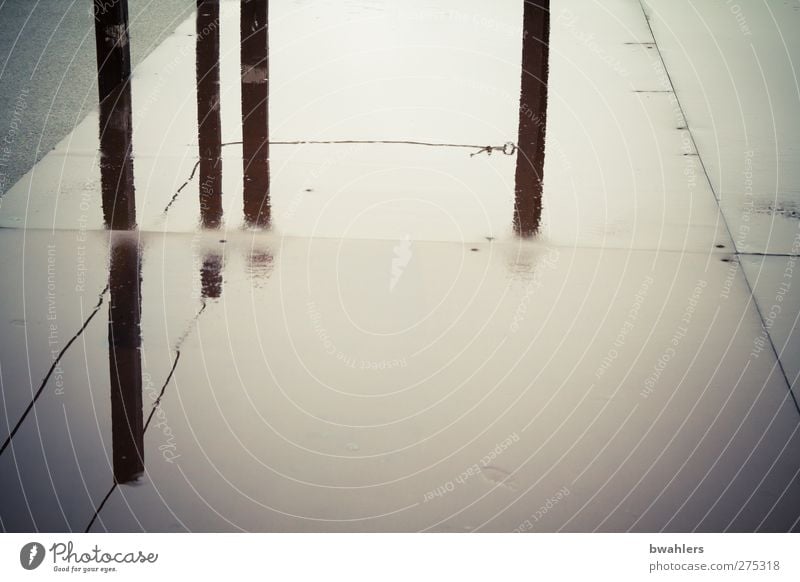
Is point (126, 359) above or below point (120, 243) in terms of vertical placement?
below

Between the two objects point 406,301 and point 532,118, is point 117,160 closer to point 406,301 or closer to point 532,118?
point 406,301

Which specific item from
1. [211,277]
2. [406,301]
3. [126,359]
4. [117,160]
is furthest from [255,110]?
[126,359]

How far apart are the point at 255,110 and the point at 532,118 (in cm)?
89

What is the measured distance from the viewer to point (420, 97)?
3566 millimetres

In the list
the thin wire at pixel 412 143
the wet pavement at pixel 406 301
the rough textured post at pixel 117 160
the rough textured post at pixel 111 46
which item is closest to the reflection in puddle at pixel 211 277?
the wet pavement at pixel 406 301

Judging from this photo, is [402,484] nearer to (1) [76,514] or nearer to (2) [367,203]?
(1) [76,514]

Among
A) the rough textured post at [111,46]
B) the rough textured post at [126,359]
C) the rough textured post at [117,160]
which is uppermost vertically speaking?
the rough textured post at [111,46]

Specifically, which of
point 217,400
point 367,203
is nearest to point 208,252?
point 367,203

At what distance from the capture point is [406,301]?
235cm

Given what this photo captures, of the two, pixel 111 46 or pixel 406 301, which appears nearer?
pixel 406 301

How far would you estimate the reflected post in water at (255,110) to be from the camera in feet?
9.27

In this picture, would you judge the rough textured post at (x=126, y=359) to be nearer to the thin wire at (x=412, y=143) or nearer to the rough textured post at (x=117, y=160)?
the rough textured post at (x=117, y=160)

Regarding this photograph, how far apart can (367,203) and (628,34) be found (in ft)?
6.25

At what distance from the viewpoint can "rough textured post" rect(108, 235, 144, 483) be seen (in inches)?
72.6
